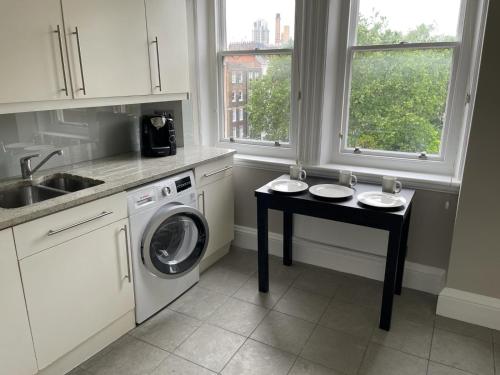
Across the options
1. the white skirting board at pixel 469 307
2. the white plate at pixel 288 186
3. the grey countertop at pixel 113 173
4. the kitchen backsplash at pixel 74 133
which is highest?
Answer: the kitchen backsplash at pixel 74 133

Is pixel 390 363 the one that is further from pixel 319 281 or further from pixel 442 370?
pixel 319 281

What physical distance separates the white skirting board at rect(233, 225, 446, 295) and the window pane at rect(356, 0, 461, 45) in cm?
142

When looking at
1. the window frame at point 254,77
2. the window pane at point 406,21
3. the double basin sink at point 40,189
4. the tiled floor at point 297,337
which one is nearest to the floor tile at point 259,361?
the tiled floor at point 297,337

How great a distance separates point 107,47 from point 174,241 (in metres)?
1.17

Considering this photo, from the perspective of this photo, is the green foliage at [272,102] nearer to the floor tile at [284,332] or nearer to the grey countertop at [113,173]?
the grey countertop at [113,173]

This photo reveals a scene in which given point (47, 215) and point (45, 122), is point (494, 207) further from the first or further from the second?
point (45, 122)

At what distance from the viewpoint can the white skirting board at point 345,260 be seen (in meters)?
2.49

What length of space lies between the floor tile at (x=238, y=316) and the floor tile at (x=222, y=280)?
0.45 ft

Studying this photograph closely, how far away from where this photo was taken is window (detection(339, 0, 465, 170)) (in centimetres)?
232

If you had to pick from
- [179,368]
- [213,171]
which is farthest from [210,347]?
[213,171]

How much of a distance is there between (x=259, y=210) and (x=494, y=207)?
1275 mm

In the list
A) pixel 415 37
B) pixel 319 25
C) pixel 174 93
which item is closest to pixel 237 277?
pixel 174 93

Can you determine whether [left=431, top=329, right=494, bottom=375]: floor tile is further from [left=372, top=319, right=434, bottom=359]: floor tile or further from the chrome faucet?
the chrome faucet

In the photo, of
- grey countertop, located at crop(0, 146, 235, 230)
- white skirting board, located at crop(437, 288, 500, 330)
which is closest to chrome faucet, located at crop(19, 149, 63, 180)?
grey countertop, located at crop(0, 146, 235, 230)
